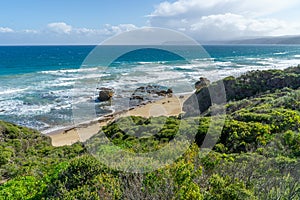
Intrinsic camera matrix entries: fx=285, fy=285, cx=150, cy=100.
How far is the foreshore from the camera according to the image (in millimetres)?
18578

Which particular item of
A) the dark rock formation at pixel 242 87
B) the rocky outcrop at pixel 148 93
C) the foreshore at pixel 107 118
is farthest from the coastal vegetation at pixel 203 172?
the rocky outcrop at pixel 148 93

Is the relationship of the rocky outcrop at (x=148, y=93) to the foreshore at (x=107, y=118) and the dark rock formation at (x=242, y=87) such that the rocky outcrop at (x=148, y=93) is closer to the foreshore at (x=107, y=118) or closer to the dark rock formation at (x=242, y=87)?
the foreshore at (x=107, y=118)

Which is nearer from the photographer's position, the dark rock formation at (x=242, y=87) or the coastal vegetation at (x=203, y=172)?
the coastal vegetation at (x=203, y=172)

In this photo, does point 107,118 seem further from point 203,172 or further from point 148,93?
point 203,172

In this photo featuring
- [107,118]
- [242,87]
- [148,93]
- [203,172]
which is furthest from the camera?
[148,93]

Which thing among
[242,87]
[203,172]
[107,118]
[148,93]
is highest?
[242,87]

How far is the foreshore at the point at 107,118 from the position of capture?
61.0 feet

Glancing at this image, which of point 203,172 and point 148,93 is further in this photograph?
point 148,93

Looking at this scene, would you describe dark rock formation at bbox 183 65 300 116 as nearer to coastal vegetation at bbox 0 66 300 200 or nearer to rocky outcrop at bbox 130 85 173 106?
coastal vegetation at bbox 0 66 300 200

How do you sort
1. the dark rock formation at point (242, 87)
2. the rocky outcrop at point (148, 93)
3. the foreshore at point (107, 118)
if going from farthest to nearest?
the rocky outcrop at point (148, 93), the dark rock formation at point (242, 87), the foreshore at point (107, 118)

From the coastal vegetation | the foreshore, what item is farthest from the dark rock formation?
the coastal vegetation

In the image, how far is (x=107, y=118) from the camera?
919 inches

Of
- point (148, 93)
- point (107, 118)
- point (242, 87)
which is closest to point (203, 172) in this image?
point (242, 87)

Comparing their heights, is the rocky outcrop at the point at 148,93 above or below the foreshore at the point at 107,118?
above
